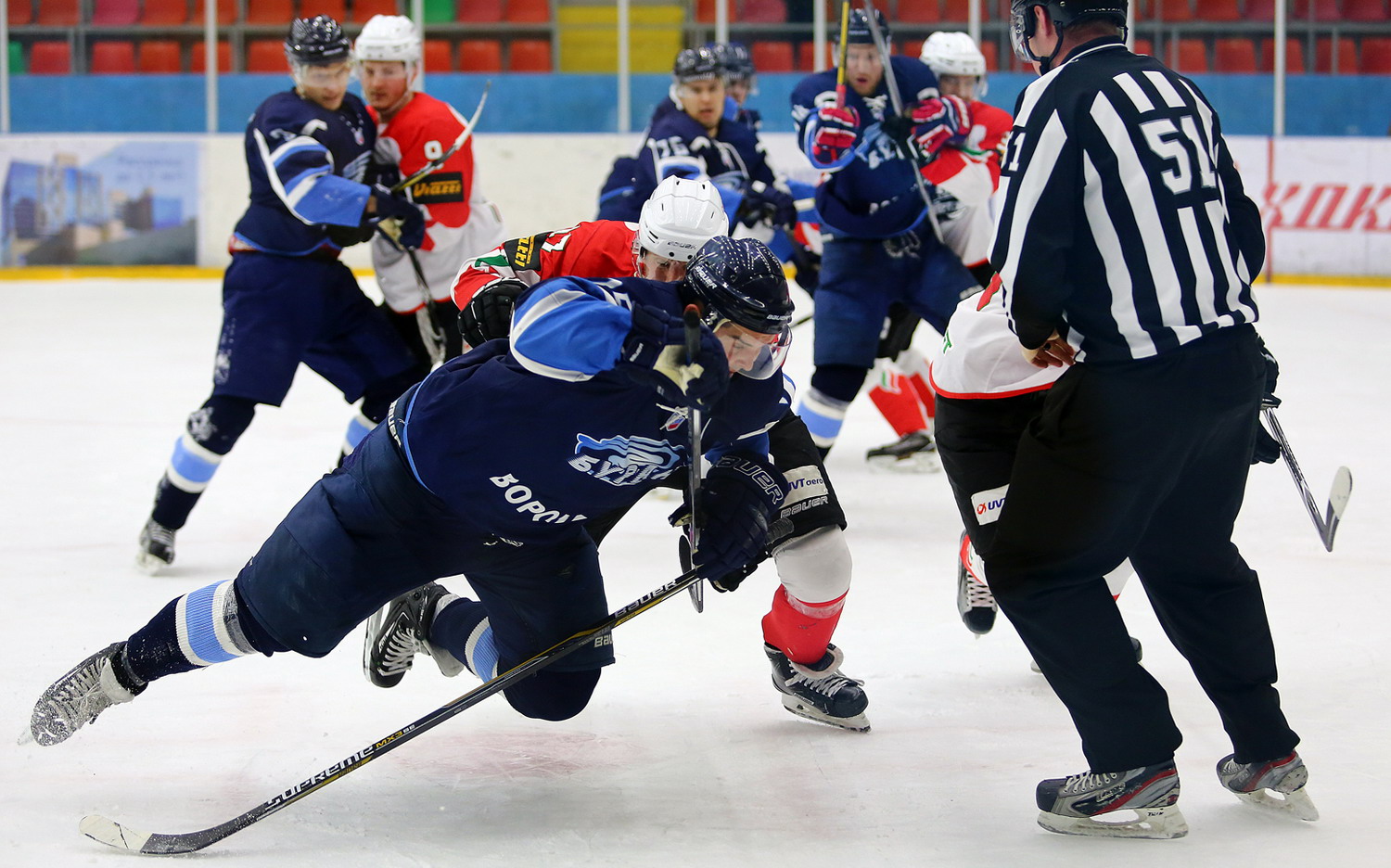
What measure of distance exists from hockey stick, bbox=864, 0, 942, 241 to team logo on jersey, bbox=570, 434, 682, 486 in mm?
2256

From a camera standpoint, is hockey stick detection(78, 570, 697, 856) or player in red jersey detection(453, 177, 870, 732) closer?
hockey stick detection(78, 570, 697, 856)

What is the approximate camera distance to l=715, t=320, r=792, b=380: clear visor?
204cm

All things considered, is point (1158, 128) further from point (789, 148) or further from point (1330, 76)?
point (1330, 76)

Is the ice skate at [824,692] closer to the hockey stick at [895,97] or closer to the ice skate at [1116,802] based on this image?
the ice skate at [1116,802]

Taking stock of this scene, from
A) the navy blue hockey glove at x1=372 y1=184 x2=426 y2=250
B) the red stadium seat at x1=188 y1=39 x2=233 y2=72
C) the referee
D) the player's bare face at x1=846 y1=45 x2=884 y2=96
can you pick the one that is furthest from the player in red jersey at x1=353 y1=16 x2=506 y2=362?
the red stadium seat at x1=188 y1=39 x2=233 y2=72

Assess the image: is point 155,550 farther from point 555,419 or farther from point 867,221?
point 867,221

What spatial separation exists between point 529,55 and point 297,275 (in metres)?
6.58

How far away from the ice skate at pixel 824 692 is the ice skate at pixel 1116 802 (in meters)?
0.46

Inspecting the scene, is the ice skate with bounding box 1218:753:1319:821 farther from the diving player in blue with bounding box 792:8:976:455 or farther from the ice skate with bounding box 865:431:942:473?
the ice skate with bounding box 865:431:942:473

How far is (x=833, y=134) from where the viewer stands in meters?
4.16

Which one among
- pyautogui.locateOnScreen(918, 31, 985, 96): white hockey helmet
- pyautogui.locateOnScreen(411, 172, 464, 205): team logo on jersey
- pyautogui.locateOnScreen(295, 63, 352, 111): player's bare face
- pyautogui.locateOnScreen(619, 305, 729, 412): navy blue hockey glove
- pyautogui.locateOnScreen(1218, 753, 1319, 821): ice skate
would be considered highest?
pyautogui.locateOnScreen(918, 31, 985, 96): white hockey helmet

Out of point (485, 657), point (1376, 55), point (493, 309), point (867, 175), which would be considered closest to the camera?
point (493, 309)

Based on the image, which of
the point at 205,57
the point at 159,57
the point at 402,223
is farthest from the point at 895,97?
the point at 159,57

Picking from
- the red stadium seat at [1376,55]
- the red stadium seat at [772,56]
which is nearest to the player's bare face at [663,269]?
the red stadium seat at [772,56]
